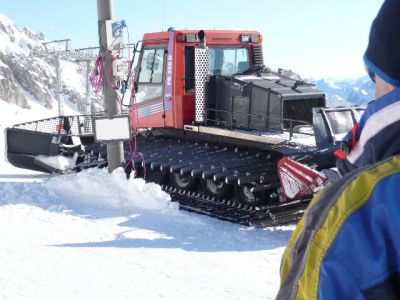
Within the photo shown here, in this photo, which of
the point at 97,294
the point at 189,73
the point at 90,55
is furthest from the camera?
the point at 90,55

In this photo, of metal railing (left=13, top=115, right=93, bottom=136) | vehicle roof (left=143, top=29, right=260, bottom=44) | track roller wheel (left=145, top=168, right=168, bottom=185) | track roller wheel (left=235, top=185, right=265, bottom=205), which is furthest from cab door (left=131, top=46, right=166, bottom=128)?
track roller wheel (left=235, top=185, right=265, bottom=205)

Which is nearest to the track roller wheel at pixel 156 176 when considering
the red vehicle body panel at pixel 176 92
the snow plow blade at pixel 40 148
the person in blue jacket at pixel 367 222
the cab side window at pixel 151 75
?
the red vehicle body panel at pixel 176 92

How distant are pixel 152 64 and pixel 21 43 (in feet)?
279

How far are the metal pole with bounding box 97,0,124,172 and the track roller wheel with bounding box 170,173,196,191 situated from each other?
991 mm

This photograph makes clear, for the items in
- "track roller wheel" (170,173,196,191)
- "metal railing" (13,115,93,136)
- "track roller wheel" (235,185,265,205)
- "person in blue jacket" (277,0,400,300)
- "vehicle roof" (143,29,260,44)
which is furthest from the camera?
"metal railing" (13,115,93,136)

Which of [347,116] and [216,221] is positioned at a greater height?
[347,116]

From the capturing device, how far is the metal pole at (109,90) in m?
8.30

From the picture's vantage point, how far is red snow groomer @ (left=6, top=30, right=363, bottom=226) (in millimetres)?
7371

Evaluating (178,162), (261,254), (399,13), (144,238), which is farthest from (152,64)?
(399,13)

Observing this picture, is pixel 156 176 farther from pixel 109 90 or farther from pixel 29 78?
pixel 29 78

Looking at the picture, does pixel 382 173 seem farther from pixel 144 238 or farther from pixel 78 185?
pixel 78 185

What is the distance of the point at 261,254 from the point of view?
228 inches

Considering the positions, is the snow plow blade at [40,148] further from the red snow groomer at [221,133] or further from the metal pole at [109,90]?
the metal pole at [109,90]

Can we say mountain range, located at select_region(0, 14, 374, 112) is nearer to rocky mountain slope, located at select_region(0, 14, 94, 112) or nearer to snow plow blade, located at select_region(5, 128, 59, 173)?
rocky mountain slope, located at select_region(0, 14, 94, 112)
